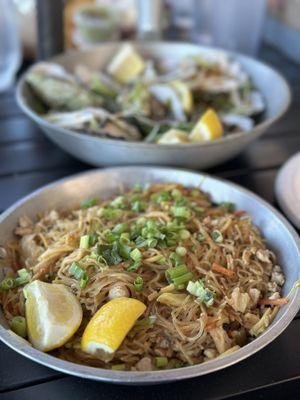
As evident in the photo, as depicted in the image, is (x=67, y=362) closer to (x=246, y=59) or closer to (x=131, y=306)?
(x=131, y=306)

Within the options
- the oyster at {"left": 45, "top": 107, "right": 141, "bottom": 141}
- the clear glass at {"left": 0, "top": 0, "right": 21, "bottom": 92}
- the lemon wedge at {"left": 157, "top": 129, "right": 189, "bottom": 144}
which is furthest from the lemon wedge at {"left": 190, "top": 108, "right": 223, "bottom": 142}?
the clear glass at {"left": 0, "top": 0, "right": 21, "bottom": 92}

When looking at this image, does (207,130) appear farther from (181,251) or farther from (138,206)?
(181,251)

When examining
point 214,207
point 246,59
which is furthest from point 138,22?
point 214,207

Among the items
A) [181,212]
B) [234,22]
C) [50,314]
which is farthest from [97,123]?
[234,22]

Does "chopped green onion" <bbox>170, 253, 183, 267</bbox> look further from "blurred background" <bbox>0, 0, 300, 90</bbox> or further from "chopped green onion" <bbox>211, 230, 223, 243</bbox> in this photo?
"blurred background" <bbox>0, 0, 300, 90</bbox>

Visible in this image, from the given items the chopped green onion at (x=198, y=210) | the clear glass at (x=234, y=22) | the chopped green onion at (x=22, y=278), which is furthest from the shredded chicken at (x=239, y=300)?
the clear glass at (x=234, y=22)

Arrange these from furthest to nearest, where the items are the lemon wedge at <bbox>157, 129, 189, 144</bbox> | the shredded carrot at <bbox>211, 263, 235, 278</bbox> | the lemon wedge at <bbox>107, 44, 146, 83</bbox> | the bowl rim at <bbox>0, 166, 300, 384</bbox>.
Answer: the lemon wedge at <bbox>107, 44, 146, 83</bbox> → the lemon wedge at <bbox>157, 129, 189, 144</bbox> → the shredded carrot at <bbox>211, 263, 235, 278</bbox> → the bowl rim at <bbox>0, 166, 300, 384</bbox>
